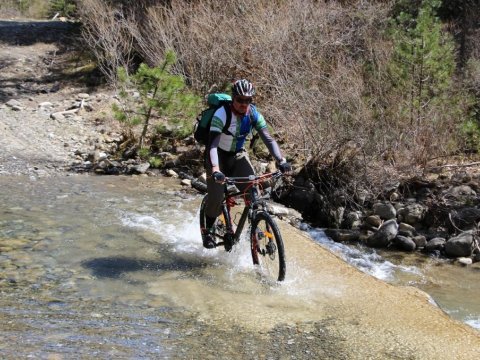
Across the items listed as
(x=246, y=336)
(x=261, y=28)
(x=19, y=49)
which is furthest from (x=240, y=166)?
(x=19, y=49)

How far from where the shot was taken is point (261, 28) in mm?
14727

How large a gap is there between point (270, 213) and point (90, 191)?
5.41 m

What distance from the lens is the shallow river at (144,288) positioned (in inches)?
188

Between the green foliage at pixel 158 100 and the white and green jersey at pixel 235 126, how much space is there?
6460 mm

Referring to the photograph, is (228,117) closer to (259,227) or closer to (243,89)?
(243,89)

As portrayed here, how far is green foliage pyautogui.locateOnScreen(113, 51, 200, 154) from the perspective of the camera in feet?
41.1

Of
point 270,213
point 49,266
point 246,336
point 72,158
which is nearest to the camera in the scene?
point 246,336

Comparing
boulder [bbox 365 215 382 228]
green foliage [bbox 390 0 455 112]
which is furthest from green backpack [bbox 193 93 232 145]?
green foliage [bbox 390 0 455 112]

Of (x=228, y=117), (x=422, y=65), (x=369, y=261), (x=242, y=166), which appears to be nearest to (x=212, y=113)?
(x=228, y=117)

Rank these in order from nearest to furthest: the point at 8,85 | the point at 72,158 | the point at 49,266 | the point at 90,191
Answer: the point at 49,266, the point at 90,191, the point at 72,158, the point at 8,85

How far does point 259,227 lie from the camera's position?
6.07m

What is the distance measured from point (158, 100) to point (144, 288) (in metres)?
7.33

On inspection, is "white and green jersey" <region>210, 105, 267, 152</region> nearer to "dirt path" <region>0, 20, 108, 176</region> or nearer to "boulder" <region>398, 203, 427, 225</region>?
"boulder" <region>398, 203, 427, 225</region>

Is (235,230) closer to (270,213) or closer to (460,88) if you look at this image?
(270,213)
